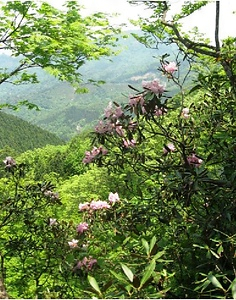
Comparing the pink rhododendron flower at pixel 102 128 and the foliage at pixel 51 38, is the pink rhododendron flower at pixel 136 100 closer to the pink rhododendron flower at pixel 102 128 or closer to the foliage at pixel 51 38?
the pink rhododendron flower at pixel 102 128

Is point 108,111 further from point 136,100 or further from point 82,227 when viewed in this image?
point 82,227

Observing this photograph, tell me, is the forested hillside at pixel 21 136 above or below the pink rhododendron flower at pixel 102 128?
below

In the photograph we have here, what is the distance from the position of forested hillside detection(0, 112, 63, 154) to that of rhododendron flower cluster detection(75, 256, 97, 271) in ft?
213

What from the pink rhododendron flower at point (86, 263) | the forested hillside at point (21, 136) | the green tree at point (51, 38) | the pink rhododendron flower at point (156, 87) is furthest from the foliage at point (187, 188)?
the forested hillside at point (21, 136)

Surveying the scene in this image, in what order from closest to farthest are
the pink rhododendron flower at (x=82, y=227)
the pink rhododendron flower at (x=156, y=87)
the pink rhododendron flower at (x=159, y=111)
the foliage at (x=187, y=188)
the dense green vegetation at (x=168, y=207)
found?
1. the dense green vegetation at (x=168, y=207)
2. the foliage at (x=187, y=188)
3. the pink rhododendron flower at (x=156, y=87)
4. the pink rhododendron flower at (x=159, y=111)
5. the pink rhododendron flower at (x=82, y=227)

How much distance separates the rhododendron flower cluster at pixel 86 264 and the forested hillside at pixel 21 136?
2552 inches

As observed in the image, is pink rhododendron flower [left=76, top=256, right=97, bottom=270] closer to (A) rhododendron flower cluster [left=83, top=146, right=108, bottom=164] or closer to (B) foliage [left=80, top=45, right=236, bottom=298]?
(B) foliage [left=80, top=45, right=236, bottom=298]

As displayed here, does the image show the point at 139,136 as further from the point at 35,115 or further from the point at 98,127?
the point at 35,115

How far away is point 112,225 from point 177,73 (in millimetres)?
1013

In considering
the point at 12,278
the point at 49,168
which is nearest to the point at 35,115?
the point at 49,168

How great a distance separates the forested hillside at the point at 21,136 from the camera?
66.5 meters

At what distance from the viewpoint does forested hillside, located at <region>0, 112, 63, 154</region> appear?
218 ft

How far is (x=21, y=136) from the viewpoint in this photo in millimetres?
69688

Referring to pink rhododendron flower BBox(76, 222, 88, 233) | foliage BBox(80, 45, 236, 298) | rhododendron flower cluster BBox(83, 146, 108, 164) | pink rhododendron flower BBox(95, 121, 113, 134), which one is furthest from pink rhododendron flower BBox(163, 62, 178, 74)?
pink rhododendron flower BBox(76, 222, 88, 233)
